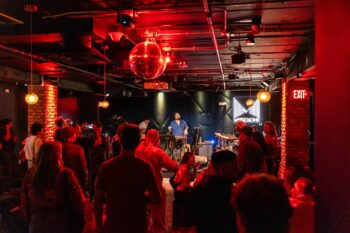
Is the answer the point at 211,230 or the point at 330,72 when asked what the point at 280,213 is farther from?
the point at 330,72

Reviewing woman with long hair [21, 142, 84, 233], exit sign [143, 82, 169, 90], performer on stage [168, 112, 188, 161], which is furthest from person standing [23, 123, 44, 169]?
performer on stage [168, 112, 188, 161]

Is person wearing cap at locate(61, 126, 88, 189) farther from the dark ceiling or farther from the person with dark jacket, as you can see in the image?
the person with dark jacket

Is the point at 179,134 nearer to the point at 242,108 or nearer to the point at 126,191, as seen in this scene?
the point at 242,108

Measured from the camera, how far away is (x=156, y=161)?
4801 mm

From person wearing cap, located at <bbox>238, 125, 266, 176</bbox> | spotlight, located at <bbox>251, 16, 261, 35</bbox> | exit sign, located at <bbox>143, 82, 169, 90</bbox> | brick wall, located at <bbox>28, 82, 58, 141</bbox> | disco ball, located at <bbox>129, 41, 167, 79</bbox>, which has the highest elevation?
spotlight, located at <bbox>251, 16, 261, 35</bbox>

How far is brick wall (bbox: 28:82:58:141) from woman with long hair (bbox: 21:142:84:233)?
7.59 meters

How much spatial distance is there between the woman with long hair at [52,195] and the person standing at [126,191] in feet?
0.83

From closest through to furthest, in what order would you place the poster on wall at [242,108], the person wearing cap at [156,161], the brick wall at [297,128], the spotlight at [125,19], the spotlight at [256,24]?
the person wearing cap at [156,161], the spotlight at [125,19], the spotlight at [256,24], the brick wall at [297,128], the poster on wall at [242,108]

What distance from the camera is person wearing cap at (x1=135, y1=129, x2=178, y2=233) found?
4.80 metres

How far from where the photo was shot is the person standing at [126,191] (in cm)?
300

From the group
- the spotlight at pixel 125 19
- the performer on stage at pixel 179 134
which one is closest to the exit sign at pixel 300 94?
the spotlight at pixel 125 19

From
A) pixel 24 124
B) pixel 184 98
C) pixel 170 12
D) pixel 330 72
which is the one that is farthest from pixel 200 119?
pixel 330 72

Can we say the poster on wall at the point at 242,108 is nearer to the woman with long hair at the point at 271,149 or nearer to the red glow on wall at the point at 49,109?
the red glow on wall at the point at 49,109

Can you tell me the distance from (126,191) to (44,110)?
8131 millimetres
